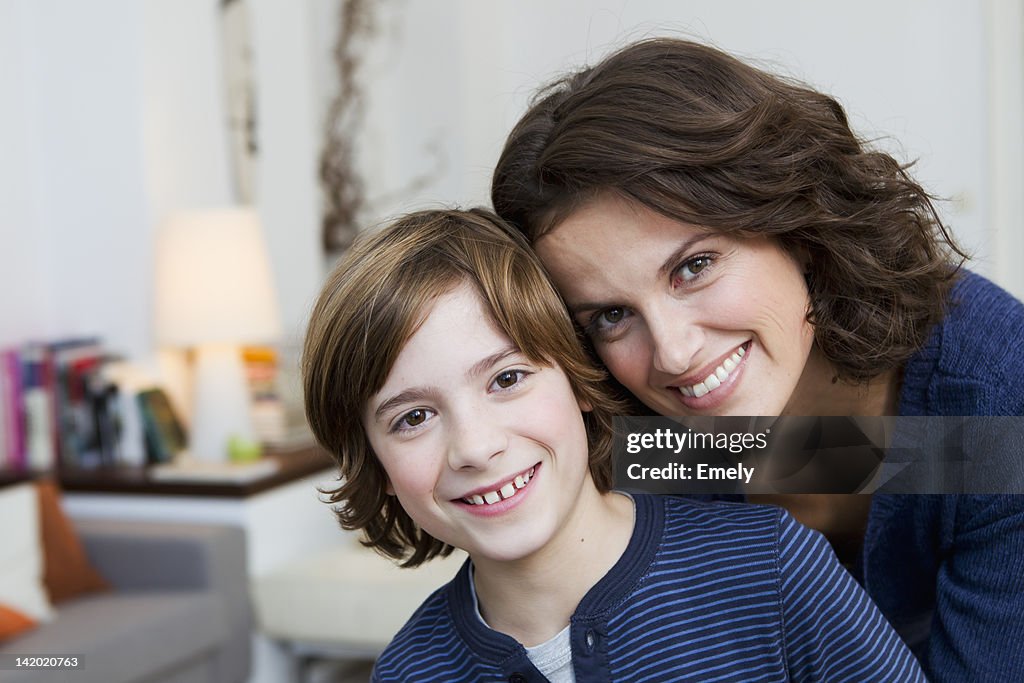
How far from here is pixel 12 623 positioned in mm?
2311

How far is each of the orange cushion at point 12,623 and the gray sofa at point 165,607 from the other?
2 centimetres

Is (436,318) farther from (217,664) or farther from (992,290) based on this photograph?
(217,664)

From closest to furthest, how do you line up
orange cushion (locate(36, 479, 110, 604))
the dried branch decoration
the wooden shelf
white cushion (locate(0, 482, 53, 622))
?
white cushion (locate(0, 482, 53, 622)) < orange cushion (locate(36, 479, 110, 604)) < the wooden shelf < the dried branch decoration

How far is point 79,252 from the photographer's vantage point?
320 cm

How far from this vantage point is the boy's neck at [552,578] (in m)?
0.93

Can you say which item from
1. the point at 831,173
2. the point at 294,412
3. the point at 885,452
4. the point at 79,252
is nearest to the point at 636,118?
the point at 831,173

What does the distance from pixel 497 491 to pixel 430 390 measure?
0.10 metres

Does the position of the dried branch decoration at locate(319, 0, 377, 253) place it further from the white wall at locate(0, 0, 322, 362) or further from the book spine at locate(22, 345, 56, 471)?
the book spine at locate(22, 345, 56, 471)

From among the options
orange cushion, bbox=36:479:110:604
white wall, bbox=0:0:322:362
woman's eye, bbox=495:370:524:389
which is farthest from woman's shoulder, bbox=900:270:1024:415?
white wall, bbox=0:0:322:362

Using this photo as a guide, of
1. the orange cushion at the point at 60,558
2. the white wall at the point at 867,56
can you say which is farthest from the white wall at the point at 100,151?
the white wall at the point at 867,56

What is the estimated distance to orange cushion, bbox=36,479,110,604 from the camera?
258 centimetres

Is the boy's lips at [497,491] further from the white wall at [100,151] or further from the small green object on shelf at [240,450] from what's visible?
the white wall at [100,151]

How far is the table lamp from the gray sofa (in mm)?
305

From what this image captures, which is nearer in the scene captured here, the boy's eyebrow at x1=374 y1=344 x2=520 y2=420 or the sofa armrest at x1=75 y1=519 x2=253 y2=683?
the boy's eyebrow at x1=374 y1=344 x2=520 y2=420
